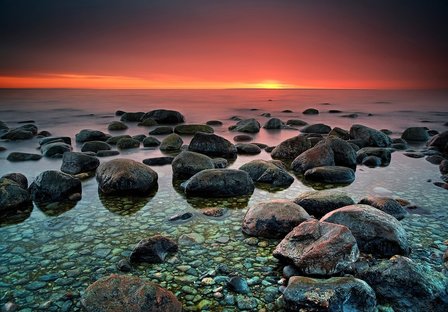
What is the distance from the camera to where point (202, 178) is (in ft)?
27.2

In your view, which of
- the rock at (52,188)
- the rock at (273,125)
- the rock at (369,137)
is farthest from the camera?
the rock at (273,125)

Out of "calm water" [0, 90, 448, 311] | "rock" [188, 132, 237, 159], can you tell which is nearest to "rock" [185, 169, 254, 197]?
"calm water" [0, 90, 448, 311]

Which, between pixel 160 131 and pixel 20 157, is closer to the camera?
pixel 20 157


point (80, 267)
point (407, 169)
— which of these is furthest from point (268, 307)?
point (407, 169)

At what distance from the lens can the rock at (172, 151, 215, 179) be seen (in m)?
9.80

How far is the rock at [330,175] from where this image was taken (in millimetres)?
9609

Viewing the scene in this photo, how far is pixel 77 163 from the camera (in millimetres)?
10500

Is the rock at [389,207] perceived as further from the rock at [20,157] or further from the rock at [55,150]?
the rock at [20,157]

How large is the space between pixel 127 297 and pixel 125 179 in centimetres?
464

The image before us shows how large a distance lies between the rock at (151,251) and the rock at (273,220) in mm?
1593

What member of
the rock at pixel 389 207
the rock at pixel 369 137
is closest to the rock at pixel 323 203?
the rock at pixel 389 207

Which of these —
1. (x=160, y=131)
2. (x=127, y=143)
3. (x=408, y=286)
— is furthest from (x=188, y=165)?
(x=160, y=131)

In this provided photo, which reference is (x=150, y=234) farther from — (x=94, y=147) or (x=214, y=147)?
(x=94, y=147)

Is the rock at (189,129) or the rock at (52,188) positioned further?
the rock at (189,129)
